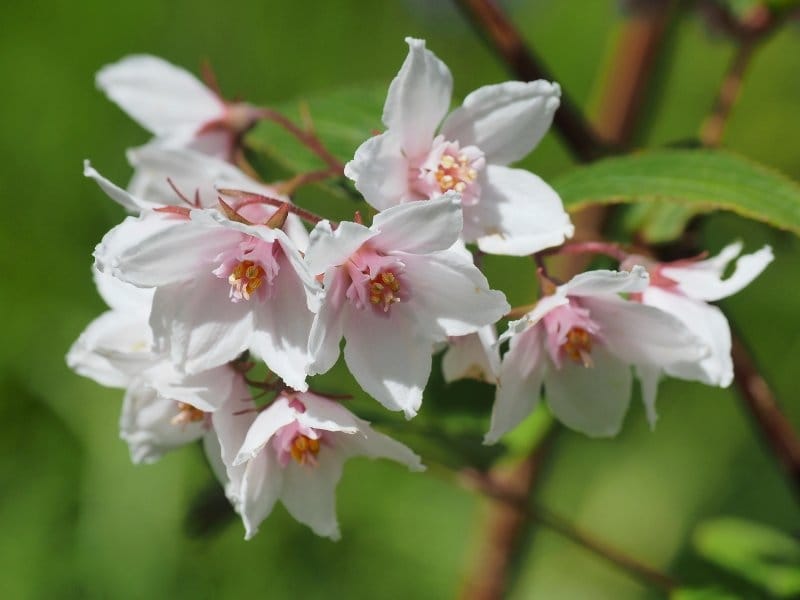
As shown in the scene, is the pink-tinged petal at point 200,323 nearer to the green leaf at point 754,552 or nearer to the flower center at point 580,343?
the flower center at point 580,343

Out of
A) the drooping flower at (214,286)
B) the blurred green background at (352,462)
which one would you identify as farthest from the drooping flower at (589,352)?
the blurred green background at (352,462)

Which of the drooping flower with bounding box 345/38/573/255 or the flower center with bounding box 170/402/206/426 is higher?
the drooping flower with bounding box 345/38/573/255

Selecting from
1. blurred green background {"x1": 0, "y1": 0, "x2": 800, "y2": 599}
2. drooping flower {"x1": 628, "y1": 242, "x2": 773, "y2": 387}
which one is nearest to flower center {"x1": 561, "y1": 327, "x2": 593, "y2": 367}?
drooping flower {"x1": 628, "y1": 242, "x2": 773, "y2": 387}

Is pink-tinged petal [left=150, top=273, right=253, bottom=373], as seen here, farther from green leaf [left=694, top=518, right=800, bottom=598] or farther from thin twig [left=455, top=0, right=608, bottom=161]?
green leaf [left=694, top=518, right=800, bottom=598]

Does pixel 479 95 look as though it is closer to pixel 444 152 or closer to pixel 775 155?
pixel 444 152

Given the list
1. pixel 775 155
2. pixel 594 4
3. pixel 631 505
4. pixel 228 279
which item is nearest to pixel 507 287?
pixel 631 505
